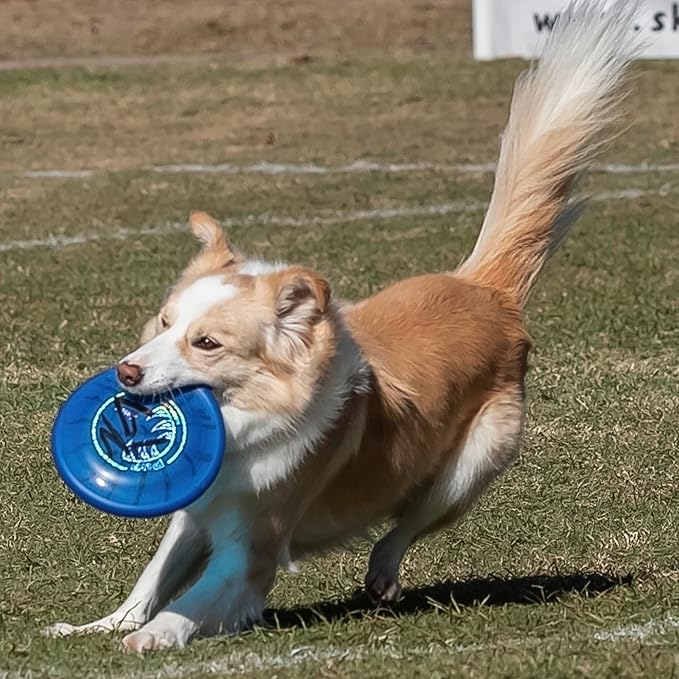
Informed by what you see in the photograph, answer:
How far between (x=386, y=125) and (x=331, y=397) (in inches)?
560

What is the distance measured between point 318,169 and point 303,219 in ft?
8.26

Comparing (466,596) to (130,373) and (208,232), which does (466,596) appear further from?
(130,373)

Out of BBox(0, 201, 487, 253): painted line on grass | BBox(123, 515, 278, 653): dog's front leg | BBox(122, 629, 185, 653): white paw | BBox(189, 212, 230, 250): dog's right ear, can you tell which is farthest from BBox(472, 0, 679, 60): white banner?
BBox(122, 629, 185, 653): white paw

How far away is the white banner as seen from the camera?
17734mm

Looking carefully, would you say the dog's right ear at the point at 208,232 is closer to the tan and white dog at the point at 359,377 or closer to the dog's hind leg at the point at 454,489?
the tan and white dog at the point at 359,377

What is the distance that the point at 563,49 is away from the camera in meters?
6.92

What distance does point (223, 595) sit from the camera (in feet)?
17.6

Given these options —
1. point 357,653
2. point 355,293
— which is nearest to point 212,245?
point 357,653

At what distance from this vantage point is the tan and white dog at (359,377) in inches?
208

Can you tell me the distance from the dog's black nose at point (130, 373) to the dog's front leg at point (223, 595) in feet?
2.22

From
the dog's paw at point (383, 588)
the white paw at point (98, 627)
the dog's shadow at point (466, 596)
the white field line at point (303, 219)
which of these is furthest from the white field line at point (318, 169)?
the white paw at point (98, 627)

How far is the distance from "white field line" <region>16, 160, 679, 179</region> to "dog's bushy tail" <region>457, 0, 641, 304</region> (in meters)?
9.59

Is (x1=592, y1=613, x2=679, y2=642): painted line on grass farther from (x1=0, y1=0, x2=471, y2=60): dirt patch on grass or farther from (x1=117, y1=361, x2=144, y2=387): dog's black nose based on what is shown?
(x1=0, y1=0, x2=471, y2=60): dirt patch on grass

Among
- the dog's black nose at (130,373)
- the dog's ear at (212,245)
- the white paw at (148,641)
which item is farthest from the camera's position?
the dog's ear at (212,245)
